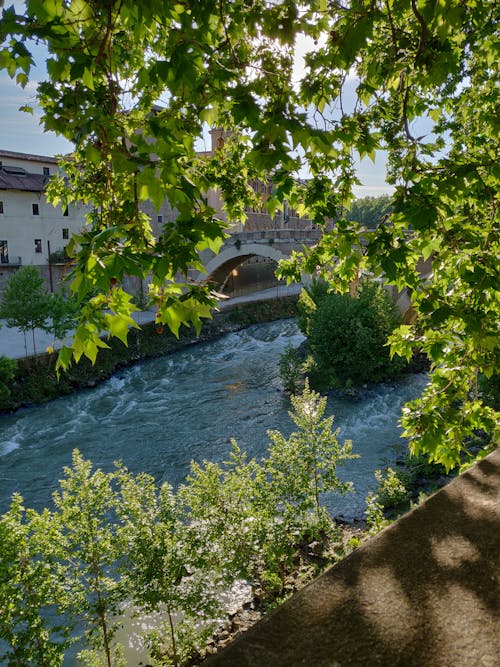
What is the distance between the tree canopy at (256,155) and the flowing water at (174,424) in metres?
6.70

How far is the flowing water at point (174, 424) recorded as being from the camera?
36.3 ft

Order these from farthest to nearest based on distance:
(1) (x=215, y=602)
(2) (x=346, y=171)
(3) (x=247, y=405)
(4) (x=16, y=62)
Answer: (3) (x=247, y=405) < (1) (x=215, y=602) < (2) (x=346, y=171) < (4) (x=16, y=62)

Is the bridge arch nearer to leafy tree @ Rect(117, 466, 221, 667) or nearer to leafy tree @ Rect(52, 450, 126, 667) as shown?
leafy tree @ Rect(117, 466, 221, 667)

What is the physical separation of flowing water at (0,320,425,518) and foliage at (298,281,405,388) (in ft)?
2.40

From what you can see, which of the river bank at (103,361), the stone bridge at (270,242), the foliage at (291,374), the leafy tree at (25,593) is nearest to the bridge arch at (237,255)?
the stone bridge at (270,242)

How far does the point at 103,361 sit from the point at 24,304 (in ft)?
11.2

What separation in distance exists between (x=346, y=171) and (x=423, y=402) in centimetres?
193

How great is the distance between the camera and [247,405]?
15008 millimetres

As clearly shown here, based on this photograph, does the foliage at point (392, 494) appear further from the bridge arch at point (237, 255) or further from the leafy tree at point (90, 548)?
the bridge arch at point (237, 255)

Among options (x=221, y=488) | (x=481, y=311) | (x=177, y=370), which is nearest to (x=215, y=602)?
(x=221, y=488)

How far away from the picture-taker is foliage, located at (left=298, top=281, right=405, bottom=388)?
52.5 feet

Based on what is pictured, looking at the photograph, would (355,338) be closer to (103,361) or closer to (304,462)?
(103,361)

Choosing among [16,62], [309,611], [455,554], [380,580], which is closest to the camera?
[309,611]

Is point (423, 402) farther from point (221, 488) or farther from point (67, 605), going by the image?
point (67, 605)
